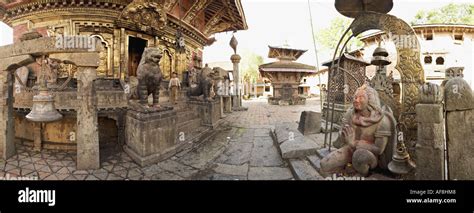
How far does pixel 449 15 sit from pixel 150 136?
985 inches

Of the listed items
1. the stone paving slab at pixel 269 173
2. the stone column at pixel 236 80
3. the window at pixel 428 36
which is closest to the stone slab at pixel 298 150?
the stone paving slab at pixel 269 173

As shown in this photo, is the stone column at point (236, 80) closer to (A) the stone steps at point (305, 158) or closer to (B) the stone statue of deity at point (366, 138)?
(A) the stone steps at point (305, 158)

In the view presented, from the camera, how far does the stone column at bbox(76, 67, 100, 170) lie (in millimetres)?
3049

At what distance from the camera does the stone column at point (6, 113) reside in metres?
3.52

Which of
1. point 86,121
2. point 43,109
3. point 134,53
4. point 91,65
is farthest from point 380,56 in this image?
point 134,53

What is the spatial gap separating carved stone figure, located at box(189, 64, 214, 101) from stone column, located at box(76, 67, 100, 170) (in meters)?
3.52

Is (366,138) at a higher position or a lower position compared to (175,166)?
higher

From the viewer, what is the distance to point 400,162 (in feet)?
7.29

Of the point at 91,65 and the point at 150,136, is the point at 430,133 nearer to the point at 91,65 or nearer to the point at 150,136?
the point at 150,136
